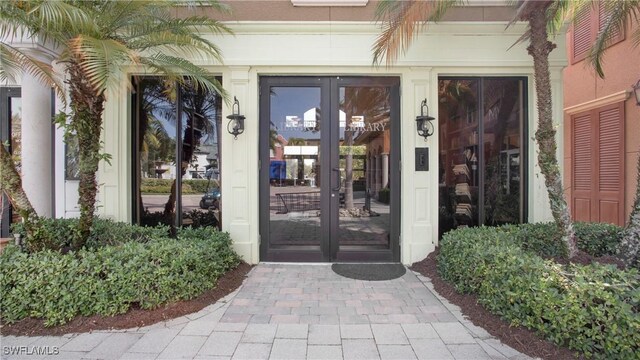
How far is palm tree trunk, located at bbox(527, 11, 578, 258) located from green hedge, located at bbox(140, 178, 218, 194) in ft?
15.7

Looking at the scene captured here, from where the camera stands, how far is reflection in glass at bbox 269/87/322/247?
5.57 meters

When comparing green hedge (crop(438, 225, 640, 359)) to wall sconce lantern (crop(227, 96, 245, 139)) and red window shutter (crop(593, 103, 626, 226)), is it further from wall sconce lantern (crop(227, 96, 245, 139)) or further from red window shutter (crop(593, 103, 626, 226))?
red window shutter (crop(593, 103, 626, 226))

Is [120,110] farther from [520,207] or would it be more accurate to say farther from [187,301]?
[520,207]

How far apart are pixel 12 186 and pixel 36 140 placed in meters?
1.59

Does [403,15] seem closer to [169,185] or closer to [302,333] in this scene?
[302,333]

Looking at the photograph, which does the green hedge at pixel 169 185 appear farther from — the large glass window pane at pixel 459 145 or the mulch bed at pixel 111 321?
the large glass window pane at pixel 459 145

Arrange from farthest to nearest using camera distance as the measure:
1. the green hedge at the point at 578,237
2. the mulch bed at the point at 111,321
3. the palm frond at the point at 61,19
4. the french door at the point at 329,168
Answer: the french door at the point at 329,168 → the green hedge at the point at 578,237 → the mulch bed at the point at 111,321 → the palm frond at the point at 61,19

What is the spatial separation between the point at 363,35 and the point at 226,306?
14.4 feet

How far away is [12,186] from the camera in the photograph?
3.84 m

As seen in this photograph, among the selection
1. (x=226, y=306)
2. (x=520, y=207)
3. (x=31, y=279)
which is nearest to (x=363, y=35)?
(x=520, y=207)

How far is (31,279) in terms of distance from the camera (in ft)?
11.0

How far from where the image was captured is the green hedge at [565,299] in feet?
8.45

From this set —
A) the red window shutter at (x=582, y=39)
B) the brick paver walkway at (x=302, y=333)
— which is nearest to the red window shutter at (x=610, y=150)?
the red window shutter at (x=582, y=39)

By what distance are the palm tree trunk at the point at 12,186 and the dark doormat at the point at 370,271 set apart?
395 centimetres
